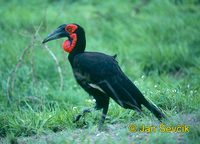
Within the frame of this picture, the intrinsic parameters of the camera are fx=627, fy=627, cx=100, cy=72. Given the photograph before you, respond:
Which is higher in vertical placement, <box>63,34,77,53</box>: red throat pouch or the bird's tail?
<box>63,34,77,53</box>: red throat pouch

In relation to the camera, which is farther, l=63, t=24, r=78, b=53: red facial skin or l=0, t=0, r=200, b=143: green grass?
l=63, t=24, r=78, b=53: red facial skin

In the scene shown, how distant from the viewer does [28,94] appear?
9.03m

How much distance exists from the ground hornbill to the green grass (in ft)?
0.73

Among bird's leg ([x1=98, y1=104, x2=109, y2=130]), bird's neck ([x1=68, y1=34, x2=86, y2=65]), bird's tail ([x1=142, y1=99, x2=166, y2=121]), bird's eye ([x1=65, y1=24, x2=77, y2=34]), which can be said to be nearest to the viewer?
bird's tail ([x1=142, y1=99, x2=166, y2=121])

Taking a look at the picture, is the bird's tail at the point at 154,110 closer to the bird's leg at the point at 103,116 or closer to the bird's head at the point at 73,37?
the bird's leg at the point at 103,116

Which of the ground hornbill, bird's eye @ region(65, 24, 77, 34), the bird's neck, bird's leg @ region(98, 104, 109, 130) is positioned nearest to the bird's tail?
the ground hornbill

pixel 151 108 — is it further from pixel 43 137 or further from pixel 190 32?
pixel 190 32

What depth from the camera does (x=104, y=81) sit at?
252 inches

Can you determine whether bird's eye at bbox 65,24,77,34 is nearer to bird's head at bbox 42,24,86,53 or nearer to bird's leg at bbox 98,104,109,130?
bird's head at bbox 42,24,86,53

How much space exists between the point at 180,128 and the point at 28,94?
349 centimetres

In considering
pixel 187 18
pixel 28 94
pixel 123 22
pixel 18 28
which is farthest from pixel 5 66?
pixel 187 18

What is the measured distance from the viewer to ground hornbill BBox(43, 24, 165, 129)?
6316 mm

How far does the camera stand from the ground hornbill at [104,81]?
6.32 m

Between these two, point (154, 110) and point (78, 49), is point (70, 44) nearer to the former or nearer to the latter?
point (78, 49)
